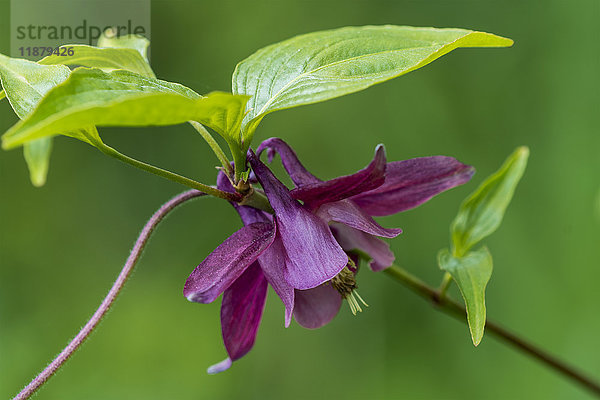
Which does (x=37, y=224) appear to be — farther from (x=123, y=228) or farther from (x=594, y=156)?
(x=594, y=156)

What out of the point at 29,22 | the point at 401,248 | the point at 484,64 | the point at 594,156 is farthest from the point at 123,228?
the point at 594,156

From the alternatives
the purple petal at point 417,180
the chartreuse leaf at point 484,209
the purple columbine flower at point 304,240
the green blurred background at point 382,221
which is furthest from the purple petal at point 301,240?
the green blurred background at point 382,221

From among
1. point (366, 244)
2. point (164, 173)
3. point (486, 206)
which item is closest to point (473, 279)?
point (366, 244)

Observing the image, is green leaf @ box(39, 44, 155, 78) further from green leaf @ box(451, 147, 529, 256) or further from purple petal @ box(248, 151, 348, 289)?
green leaf @ box(451, 147, 529, 256)

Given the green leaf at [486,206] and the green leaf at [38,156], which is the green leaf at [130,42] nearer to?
the green leaf at [38,156]

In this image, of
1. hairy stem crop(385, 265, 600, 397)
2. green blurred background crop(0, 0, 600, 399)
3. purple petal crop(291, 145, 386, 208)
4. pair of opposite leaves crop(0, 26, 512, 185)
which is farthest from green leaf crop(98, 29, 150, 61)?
green blurred background crop(0, 0, 600, 399)

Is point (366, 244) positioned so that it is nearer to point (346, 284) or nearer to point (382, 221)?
point (346, 284)
